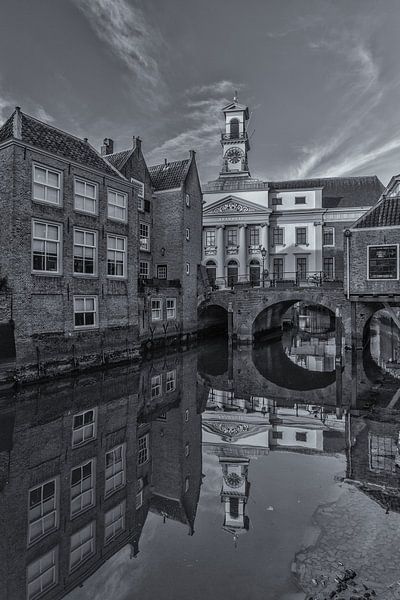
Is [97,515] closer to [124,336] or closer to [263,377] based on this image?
[263,377]

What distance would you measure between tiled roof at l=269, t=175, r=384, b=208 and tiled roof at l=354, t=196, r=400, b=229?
23.1 meters

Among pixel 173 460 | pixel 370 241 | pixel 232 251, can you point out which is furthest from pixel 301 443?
pixel 232 251

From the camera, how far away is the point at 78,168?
19.0m

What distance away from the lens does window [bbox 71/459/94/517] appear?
705cm

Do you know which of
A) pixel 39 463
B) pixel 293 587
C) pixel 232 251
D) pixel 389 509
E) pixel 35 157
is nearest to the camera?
pixel 293 587

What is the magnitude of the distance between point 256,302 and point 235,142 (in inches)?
1142

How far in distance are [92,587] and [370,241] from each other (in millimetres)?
23278

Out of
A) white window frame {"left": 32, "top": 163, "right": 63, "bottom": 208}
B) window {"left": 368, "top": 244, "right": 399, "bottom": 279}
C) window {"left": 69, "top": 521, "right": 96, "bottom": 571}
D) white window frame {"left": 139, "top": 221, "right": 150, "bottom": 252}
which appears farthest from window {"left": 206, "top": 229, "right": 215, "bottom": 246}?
window {"left": 69, "top": 521, "right": 96, "bottom": 571}

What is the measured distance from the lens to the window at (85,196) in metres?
19.2

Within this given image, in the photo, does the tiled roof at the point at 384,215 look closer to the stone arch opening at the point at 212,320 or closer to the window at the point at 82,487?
the stone arch opening at the point at 212,320

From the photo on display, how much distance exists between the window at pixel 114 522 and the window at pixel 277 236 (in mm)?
41912

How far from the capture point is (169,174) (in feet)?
104

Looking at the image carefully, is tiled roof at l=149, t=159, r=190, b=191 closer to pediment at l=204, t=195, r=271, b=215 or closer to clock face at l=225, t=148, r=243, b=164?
pediment at l=204, t=195, r=271, b=215

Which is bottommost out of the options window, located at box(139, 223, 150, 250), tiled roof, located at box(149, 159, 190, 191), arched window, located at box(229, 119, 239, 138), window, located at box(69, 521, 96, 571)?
window, located at box(69, 521, 96, 571)
